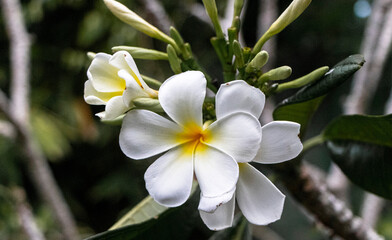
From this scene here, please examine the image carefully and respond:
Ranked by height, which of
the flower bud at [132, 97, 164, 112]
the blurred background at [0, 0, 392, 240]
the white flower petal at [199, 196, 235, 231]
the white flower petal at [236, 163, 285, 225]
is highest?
the flower bud at [132, 97, 164, 112]

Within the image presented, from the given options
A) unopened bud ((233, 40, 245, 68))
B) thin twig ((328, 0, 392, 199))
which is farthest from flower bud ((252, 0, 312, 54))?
thin twig ((328, 0, 392, 199))

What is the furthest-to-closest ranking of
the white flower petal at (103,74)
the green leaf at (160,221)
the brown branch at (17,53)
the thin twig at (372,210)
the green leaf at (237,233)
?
the brown branch at (17,53), the thin twig at (372,210), the green leaf at (237,233), the green leaf at (160,221), the white flower petal at (103,74)

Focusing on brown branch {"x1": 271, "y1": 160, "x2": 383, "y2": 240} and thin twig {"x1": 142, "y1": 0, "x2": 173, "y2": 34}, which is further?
thin twig {"x1": 142, "y1": 0, "x2": 173, "y2": 34}

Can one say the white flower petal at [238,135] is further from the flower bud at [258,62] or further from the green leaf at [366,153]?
the green leaf at [366,153]

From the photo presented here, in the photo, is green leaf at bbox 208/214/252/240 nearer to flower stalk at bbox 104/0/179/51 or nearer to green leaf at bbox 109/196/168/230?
green leaf at bbox 109/196/168/230

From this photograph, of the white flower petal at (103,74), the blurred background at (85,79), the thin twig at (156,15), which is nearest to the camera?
the white flower petal at (103,74)

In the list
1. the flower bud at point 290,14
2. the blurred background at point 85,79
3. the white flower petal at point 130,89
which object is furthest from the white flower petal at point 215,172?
the blurred background at point 85,79

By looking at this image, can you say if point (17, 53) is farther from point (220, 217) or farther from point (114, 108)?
point (220, 217)
